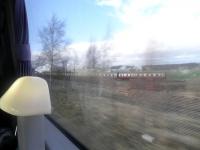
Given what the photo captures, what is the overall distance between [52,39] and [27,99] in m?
0.90

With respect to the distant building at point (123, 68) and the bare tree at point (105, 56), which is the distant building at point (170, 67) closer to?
the distant building at point (123, 68)

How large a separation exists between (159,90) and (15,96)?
1.91 ft

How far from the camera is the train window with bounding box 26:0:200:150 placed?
0.67 meters

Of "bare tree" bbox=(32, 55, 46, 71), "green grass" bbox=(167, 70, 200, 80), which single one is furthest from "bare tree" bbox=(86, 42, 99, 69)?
"bare tree" bbox=(32, 55, 46, 71)

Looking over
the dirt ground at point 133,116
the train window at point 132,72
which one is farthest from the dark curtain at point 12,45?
the dirt ground at point 133,116

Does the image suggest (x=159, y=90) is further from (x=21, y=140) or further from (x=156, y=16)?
(x=21, y=140)

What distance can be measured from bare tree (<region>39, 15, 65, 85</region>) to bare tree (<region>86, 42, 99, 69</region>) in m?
0.38

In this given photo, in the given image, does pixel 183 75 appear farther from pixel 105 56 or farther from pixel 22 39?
pixel 22 39

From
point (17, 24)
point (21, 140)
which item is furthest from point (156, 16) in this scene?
point (17, 24)

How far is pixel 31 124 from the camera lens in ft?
3.59

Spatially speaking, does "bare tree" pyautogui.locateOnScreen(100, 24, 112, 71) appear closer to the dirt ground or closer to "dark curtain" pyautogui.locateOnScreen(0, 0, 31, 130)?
the dirt ground

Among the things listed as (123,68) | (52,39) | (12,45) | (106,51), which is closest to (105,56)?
(106,51)

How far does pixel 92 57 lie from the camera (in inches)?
46.9

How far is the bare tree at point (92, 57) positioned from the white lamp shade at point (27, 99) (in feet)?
0.83
